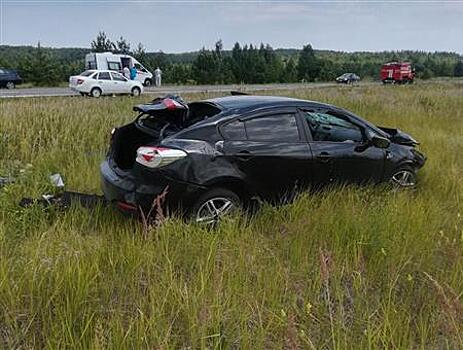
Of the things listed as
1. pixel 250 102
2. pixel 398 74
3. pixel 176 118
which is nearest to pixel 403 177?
pixel 250 102

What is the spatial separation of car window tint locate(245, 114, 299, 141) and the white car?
22.8m

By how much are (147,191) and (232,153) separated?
38.8 inches

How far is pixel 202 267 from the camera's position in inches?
143

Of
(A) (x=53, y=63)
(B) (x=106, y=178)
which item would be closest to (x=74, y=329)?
(B) (x=106, y=178)

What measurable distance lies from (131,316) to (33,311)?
638 mm

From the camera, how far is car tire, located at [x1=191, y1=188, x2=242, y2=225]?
4676 mm

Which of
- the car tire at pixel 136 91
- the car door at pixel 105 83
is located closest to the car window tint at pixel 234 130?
the car door at pixel 105 83

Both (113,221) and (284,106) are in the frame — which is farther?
(284,106)

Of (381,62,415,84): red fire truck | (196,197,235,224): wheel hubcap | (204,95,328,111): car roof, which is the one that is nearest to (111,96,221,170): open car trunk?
(204,95,328,111): car roof

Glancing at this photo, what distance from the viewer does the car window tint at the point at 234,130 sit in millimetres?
4895

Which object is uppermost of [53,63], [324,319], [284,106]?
[53,63]

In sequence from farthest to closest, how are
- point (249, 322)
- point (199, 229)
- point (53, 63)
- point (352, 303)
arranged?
1. point (53, 63)
2. point (199, 229)
3. point (352, 303)
4. point (249, 322)

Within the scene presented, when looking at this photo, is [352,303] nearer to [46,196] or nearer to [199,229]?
[199,229]

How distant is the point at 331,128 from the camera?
18.9 feet
